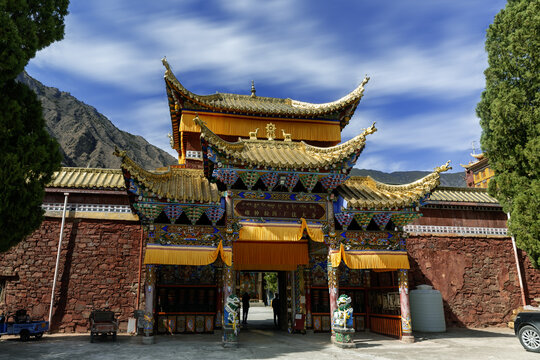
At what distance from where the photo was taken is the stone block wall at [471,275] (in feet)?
55.9

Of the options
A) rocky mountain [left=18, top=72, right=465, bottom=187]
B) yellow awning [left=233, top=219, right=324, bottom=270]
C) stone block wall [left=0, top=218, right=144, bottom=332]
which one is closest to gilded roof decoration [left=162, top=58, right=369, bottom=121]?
stone block wall [left=0, top=218, right=144, bottom=332]

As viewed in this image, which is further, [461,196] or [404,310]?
[461,196]

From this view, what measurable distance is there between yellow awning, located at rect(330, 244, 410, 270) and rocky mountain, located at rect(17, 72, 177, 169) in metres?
54.1

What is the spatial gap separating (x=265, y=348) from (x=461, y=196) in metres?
13.7

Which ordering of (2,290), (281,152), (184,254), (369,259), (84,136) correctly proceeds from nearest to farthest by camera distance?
(184,254) → (369,259) → (281,152) → (2,290) → (84,136)

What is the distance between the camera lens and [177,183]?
12.5 m

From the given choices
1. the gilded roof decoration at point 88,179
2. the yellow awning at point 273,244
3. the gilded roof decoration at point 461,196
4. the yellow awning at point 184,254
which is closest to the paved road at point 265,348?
the yellow awning at point 184,254

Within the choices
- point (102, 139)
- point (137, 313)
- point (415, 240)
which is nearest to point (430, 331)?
point (415, 240)

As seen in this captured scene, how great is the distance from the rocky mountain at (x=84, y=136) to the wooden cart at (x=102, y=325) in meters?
51.3

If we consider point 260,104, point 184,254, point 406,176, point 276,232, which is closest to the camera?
point 184,254

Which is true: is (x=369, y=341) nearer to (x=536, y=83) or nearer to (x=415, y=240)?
(x=415, y=240)

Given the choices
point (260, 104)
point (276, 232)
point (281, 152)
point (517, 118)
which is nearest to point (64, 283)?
point (276, 232)

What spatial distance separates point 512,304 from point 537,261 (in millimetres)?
6384

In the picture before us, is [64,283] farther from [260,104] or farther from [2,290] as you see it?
[260,104]
